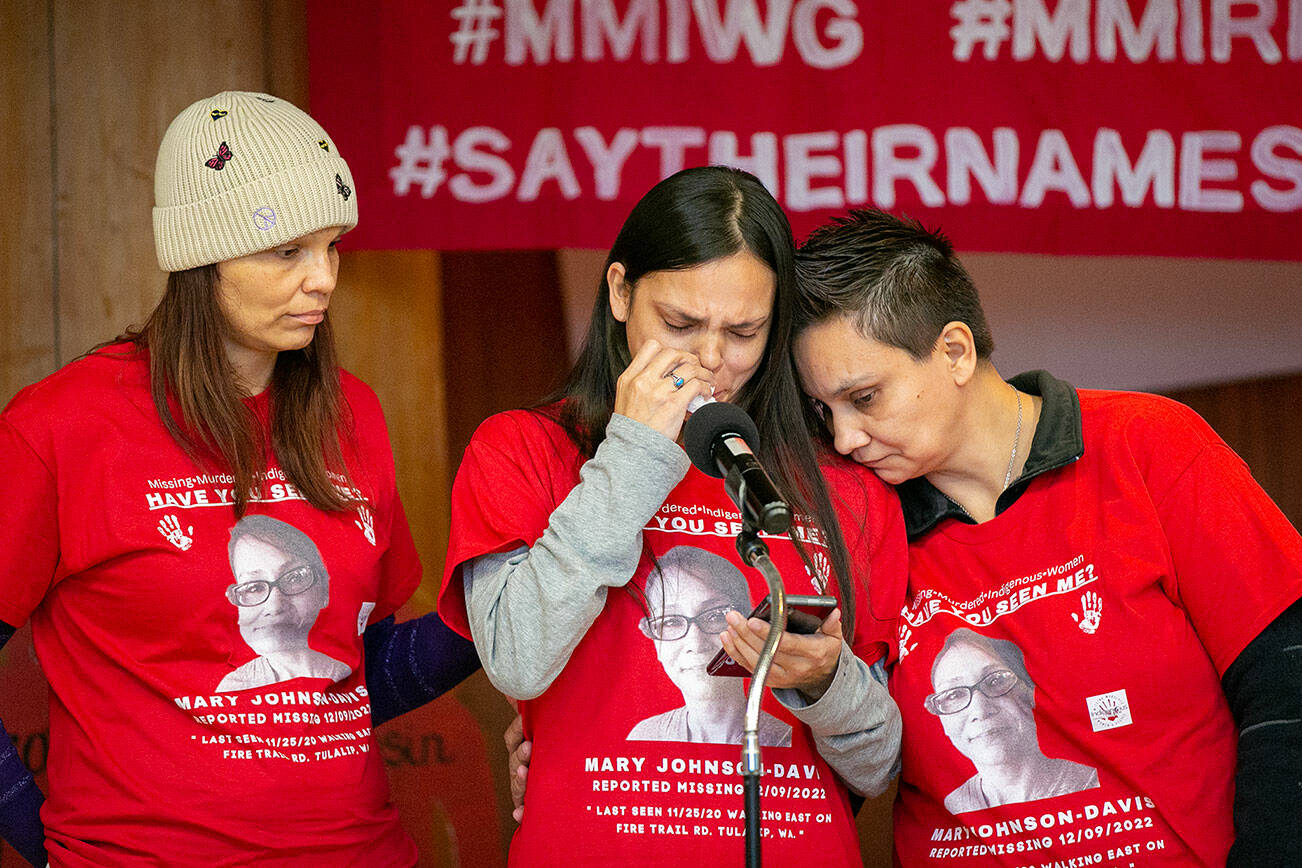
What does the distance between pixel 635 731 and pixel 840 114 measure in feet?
5.58

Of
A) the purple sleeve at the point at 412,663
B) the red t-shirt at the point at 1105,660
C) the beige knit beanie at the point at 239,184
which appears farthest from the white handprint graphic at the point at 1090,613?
the beige knit beanie at the point at 239,184

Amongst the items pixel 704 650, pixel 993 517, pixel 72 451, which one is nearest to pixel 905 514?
pixel 993 517

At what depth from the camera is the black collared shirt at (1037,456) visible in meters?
2.03

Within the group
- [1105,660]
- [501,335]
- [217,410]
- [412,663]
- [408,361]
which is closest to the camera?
[1105,660]

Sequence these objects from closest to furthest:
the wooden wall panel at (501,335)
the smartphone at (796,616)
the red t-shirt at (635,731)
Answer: the smartphone at (796,616) < the red t-shirt at (635,731) < the wooden wall panel at (501,335)

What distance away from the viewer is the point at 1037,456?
2.04 meters

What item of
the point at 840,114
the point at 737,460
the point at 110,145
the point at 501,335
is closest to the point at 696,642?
the point at 737,460

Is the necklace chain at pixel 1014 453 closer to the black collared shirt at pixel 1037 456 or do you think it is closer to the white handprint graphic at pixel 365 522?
the black collared shirt at pixel 1037 456

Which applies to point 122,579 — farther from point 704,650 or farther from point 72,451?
point 704,650

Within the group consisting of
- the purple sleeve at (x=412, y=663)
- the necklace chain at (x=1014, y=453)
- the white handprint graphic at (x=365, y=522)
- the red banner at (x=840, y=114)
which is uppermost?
the red banner at (x=840, y=114)

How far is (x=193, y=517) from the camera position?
198 centimetres

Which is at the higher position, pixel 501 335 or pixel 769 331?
pixel 501 335

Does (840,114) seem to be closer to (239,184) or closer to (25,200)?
(239,184)

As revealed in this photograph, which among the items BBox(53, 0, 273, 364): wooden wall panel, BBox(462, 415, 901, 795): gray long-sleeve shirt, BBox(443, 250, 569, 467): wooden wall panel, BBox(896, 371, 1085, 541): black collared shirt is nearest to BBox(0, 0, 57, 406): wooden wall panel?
BBox(53, 0, 273, 364): wooden wall panel
